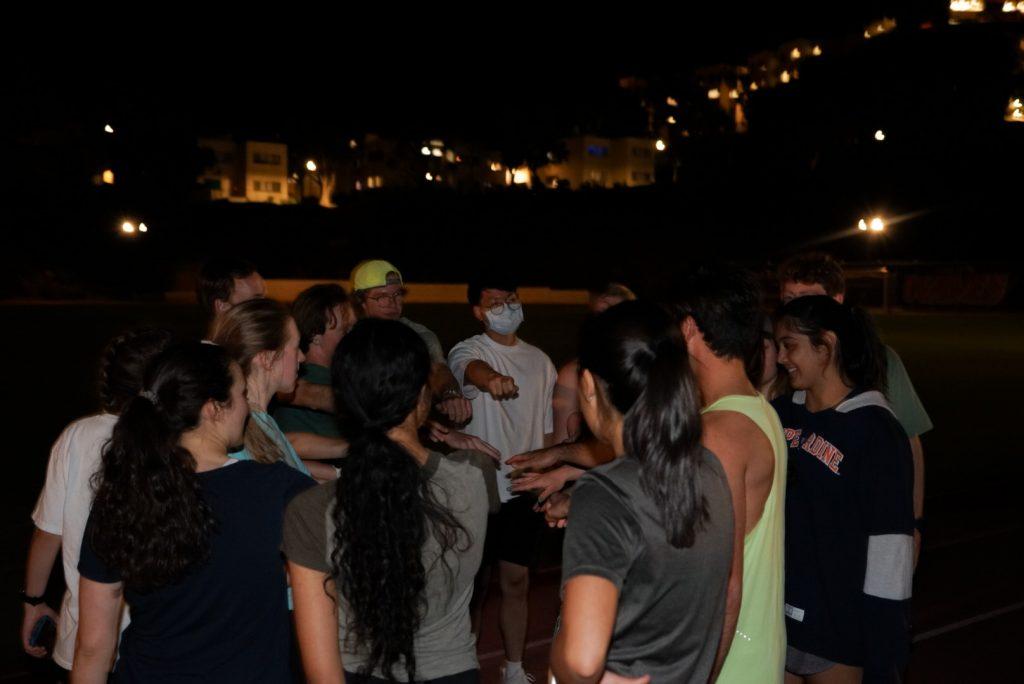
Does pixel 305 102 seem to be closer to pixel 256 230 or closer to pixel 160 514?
pixel 256 230

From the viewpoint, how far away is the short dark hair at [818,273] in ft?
15.2

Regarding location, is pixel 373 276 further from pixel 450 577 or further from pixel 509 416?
pixel 450 577

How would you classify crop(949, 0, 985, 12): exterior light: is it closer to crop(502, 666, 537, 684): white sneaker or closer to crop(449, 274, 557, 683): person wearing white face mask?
crop(449, 274, 557, 683): person wearing white face mask

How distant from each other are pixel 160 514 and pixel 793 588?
2.25 metres

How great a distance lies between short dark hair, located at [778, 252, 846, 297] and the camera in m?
4.64

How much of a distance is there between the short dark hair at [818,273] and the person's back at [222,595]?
2.98 m

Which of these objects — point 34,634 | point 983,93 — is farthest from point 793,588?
point 983,93

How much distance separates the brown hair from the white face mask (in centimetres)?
205

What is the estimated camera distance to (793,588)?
348 centimetres

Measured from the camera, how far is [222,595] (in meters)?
2.55

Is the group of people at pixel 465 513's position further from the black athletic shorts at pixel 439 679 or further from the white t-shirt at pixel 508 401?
the white t-shirt at pixel 508 401

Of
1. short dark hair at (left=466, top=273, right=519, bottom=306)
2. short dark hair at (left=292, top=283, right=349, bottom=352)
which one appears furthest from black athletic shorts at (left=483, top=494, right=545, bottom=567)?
short dark hair at (left=292, top=283, right=349, bottom=352)

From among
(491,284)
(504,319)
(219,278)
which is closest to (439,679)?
(504,319)

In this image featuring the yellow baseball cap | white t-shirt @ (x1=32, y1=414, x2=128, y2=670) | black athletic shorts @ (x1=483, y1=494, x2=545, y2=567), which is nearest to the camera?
white t-shirt @ (x1=32, y1=414, x2=128, y2=670)
